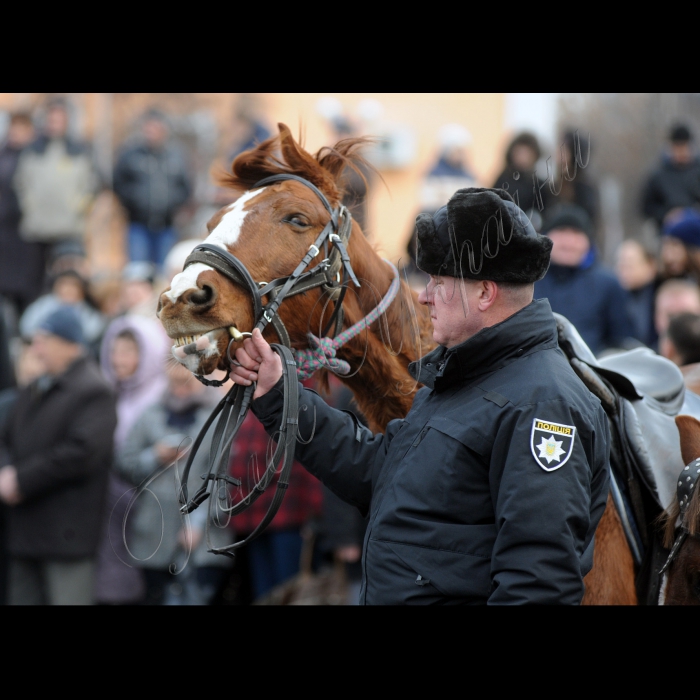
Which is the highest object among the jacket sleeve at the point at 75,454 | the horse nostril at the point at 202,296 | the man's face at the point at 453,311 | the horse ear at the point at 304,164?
the horse ear at the point at 304,164

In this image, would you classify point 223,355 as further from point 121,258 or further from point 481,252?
point 121,258

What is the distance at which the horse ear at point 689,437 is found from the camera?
3.41m

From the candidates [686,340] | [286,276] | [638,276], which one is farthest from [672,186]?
[286,276]

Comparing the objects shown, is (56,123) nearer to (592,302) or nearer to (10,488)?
(10,488)

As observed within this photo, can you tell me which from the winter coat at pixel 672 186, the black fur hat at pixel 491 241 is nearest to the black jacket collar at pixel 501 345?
the black fur hat at pixel 491 241

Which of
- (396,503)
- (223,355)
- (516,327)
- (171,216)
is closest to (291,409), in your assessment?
(223,355)

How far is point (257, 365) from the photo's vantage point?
3.03 meters

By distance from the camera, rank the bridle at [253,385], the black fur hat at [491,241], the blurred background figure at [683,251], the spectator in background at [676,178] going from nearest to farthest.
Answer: the black fur hat at [491,241]
the bridle at [253,385]
the blurred background figure at [683,251]
the spectator in background at [676,178]

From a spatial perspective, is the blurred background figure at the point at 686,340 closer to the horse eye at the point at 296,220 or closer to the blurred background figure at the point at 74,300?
the horse eye at the point at 296,220

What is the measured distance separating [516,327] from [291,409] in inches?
29.1

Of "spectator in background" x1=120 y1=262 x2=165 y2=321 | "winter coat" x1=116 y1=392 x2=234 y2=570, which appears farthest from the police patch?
"spectator in background" x1=120 y1=262 x2=165 y2=321

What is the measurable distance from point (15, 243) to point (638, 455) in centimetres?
828

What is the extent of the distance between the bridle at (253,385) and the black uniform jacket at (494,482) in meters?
0.34

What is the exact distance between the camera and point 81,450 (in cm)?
602
